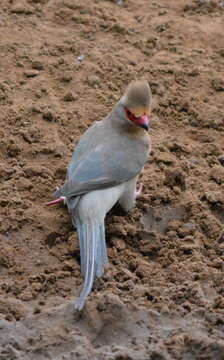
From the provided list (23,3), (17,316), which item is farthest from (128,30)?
(17,316)

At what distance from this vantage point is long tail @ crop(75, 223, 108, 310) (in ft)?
21.5

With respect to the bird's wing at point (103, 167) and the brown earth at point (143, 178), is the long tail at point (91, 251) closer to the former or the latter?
the brown earth at point (143, 178)

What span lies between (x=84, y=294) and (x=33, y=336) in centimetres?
54

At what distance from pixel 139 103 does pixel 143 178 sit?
2.84 feet

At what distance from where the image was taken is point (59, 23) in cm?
1020

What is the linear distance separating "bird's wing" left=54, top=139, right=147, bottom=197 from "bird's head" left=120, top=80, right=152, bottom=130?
0.77 feet

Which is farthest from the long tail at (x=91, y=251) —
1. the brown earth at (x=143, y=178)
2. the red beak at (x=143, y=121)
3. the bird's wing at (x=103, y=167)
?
the red beak at (x=143, y=121)

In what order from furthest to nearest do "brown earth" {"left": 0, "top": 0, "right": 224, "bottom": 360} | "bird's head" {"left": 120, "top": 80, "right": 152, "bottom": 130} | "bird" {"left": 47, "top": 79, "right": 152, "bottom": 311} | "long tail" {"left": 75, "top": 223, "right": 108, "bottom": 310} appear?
"bird's head" {"left": 120, "top": 80, "right": 152, "bottom": 130} → "bird" {"left": 47, "top": 79, "right": 152, "bottom": 311} → "long tail" {"left": 75, "top": 223, "right": 108, "bottom": 310} → "brown earth" {"left": 0, "top": 0, "right": 224, "bottom": 360}

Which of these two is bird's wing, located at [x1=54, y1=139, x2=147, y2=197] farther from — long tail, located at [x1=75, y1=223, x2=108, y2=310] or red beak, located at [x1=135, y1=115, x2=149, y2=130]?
long tail, located at [x1=75, y1=223, x2=108, y2=310]

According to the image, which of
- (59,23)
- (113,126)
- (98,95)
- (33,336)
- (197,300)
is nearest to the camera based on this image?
(33,336)

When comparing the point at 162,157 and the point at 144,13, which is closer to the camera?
the point at 162,157

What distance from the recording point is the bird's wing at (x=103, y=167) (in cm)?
714

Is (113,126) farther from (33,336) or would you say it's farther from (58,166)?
(33,336)

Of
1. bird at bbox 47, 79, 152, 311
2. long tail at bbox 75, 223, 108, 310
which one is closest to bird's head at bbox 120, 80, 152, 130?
bird at bbox 47, 79, 152, 311
